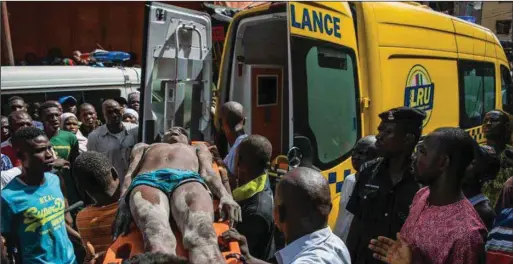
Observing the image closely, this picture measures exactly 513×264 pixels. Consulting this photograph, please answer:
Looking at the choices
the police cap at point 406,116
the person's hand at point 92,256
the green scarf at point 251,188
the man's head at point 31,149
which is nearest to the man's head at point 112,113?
the man's head at point 31,149

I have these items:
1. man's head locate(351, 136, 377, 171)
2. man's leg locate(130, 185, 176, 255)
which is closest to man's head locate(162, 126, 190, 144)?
man's leg locate(130, 185, 176, 255)

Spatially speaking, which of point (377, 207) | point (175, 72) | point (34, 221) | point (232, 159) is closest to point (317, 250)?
point (377, 207)

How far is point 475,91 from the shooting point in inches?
279

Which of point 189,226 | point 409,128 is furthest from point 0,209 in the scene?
point 409,128

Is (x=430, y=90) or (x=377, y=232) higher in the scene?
(x=430, y=90)

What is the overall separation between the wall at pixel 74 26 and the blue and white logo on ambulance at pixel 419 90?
641 cm

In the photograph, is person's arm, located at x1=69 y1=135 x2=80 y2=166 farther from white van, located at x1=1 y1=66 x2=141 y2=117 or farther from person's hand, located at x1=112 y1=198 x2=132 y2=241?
person's hand, located at x1=112 y1=198 x2=132 y2=241

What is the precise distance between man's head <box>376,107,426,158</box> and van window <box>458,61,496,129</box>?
12.7 feet

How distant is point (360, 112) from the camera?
4.82m

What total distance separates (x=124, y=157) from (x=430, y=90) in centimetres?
314

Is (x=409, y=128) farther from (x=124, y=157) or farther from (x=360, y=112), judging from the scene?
(x=124, y=157)

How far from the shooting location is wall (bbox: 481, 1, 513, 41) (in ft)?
54.6

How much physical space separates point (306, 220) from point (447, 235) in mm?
539

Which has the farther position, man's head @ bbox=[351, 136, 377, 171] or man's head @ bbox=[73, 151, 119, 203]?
man's head @ bbox=[351, 136, 377, 171]
